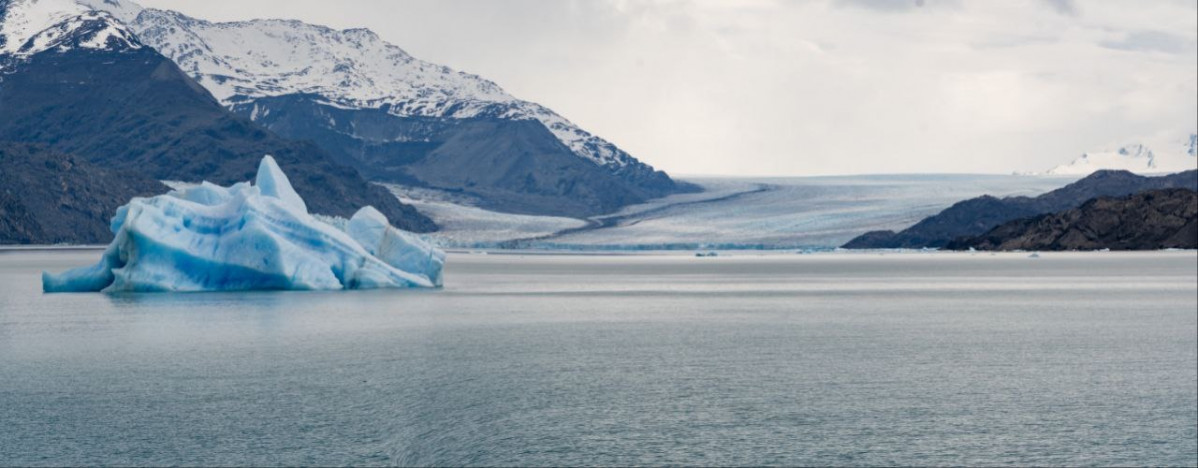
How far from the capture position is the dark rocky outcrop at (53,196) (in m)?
162

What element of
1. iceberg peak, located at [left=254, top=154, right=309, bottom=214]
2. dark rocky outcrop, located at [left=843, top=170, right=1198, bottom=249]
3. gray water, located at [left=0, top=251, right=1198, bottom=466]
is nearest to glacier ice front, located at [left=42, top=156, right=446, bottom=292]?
iceberg peak, located at [left=254, top=154, right=309, bottom=214]

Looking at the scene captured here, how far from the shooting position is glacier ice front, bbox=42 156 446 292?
147 feet

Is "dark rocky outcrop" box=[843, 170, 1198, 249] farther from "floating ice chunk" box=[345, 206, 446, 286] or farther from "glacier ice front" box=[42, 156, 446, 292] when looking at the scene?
"glacier ice front" box=[42, 156, 446, 292]

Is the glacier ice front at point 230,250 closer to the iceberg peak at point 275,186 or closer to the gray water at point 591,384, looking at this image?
the iceberg peak at point 275,186

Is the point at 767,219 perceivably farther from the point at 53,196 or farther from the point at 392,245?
the point at 53,196

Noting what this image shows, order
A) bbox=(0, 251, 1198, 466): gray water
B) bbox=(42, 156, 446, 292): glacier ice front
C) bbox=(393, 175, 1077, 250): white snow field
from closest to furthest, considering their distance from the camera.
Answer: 1. bbox=(0, 251, 1198, 466): gray water
2. bbox=(42, 156, 446, 292): glacier ice front
3. bbox=(393, 175, 1077, 250): white snow field

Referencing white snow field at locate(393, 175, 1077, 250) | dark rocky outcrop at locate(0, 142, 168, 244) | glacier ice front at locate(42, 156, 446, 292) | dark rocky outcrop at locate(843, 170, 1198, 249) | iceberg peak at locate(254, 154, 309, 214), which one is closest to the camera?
glacier ice front at locate(42, 156, 446, 292)

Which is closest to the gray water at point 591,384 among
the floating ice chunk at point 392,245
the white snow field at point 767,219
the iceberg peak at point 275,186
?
the iceberg peak at point 275,186

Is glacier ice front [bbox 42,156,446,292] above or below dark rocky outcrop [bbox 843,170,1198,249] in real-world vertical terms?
below

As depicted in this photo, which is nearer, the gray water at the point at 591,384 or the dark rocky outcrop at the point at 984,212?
A: the gray water at the point at 591,384

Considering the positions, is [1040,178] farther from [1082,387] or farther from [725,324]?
[1082,387]

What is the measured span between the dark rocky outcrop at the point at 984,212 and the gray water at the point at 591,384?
9516 centimetres

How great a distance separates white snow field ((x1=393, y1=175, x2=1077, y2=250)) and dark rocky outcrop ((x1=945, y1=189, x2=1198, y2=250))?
33.2 ft

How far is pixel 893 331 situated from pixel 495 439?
60.8ft
